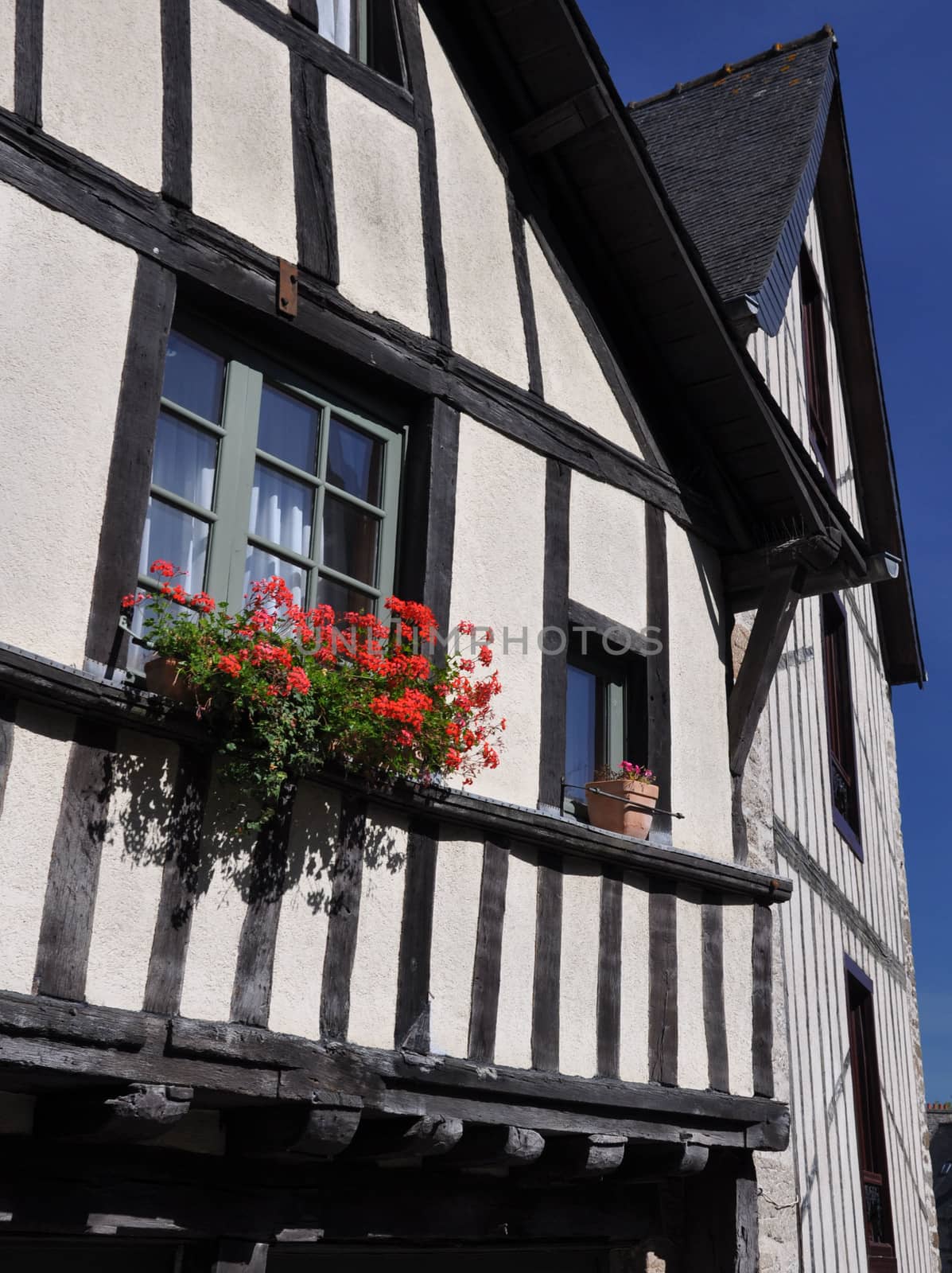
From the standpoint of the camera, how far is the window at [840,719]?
28.2 ft

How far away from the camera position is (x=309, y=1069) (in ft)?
13.3

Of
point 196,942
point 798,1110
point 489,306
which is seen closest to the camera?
point 196,942

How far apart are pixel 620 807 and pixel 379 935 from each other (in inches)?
47.4

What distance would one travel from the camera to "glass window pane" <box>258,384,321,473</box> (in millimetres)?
4805

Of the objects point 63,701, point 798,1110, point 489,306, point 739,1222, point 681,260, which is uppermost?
point 681,260

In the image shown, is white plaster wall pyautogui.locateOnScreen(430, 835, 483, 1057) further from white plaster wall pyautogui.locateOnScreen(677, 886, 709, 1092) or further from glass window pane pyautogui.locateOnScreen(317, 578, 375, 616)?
white plaster wall pyautogui.locateOnScreen(677, 886, 709, 1092)

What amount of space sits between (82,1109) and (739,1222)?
2877mm

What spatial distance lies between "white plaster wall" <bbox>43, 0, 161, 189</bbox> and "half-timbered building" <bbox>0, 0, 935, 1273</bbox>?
1 centimetres

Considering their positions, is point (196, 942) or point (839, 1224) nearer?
point (196, 942)

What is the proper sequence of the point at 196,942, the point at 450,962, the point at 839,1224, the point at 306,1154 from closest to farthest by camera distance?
the point at 196,942 → the point at 306,1154 → the point at 450,962 → the point at 839,1224

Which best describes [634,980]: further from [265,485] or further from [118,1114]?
[265,485]

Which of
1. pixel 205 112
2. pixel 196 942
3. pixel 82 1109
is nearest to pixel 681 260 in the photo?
pixel 205 112

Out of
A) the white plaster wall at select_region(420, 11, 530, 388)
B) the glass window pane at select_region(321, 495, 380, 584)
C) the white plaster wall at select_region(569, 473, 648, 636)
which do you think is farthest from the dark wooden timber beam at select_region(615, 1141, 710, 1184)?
the white plaster wall at select_region(420, 11, 530, 388)

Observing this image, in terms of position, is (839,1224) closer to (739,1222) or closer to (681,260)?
(739,1222)
